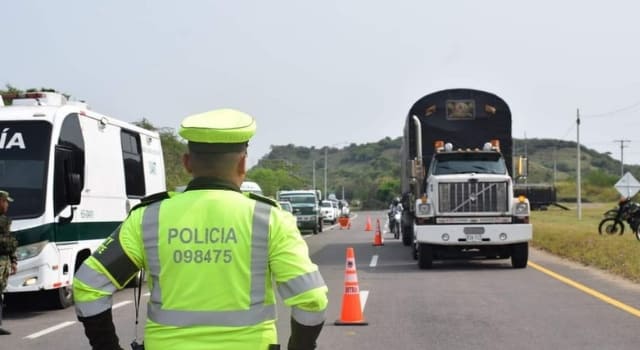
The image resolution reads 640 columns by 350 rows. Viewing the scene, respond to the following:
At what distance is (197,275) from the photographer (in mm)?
3244

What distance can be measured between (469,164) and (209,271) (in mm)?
17335

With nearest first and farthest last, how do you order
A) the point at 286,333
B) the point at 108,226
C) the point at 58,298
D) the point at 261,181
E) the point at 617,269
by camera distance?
the point at 286,333, the point at 58,298, the point at 108,226, the point at 617,269, the point at 261,181

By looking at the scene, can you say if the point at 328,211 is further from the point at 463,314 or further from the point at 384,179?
the point at 384,179

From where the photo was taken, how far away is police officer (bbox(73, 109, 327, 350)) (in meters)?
3.22

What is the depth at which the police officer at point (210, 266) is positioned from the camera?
3225mm

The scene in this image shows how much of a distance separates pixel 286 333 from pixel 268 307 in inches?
280

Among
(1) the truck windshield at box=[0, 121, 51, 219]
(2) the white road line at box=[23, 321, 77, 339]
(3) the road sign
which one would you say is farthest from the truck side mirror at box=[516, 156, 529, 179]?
(3) the road sign

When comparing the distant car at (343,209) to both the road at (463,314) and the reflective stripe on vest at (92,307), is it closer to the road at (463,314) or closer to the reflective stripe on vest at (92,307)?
the road at (463,314)

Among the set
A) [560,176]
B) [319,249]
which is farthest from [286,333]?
[560,176]

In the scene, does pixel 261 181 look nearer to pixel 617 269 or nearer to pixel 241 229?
pixel 617 269

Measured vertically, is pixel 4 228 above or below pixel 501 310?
above

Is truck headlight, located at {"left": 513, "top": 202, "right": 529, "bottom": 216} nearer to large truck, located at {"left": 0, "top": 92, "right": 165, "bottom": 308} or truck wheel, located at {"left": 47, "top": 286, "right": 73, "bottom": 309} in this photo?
large truck, located at {"left": 0, "top": 92, "right": 165, "bottom": 308}

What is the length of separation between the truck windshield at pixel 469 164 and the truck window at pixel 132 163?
6647mm

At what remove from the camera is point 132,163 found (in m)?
16.6
